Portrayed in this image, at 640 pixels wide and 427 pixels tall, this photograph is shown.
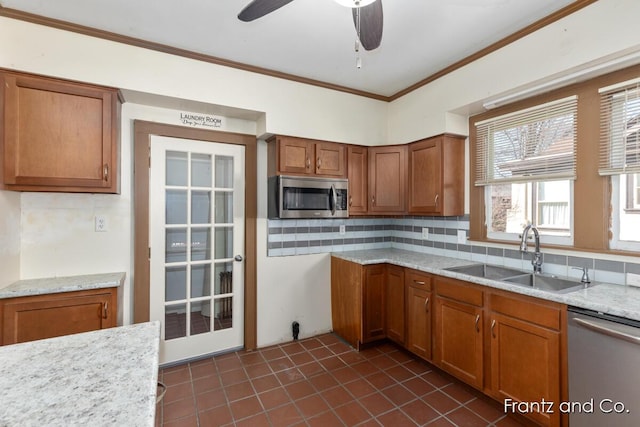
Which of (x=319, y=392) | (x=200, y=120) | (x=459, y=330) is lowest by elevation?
(x=319, y=392)

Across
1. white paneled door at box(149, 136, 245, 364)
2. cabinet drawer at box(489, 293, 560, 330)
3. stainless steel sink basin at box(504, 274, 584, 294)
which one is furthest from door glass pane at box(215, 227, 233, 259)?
stainless steel sink basin at box(504, 274, 584, 294)

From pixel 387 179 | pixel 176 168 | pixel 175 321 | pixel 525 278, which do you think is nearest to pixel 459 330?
pixel 525 278

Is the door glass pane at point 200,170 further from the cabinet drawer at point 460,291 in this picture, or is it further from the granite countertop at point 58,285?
the cabinet drawer at point 460,291

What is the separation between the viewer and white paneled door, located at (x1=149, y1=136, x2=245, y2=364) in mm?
2605

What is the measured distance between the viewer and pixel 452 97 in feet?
8.79

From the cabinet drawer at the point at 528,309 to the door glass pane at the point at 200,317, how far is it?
7.83 ft

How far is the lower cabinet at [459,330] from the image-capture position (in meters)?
2.09

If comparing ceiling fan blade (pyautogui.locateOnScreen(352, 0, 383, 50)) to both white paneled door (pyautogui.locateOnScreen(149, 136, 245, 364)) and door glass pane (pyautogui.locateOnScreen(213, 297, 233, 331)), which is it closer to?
white paneled door (pyautogui.locateOnScreen(149, 136, 245, 364))

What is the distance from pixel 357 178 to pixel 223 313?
1930mm

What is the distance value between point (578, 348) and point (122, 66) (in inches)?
134

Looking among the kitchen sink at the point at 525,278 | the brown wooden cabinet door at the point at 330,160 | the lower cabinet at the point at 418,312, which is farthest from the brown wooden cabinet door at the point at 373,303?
the brown wooden cabinet door at the point at 330,160

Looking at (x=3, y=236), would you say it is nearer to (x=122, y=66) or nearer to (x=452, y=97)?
(x=122, y=66)

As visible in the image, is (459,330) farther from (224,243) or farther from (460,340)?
(224,243)

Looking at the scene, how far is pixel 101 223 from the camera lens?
237 centimetres
